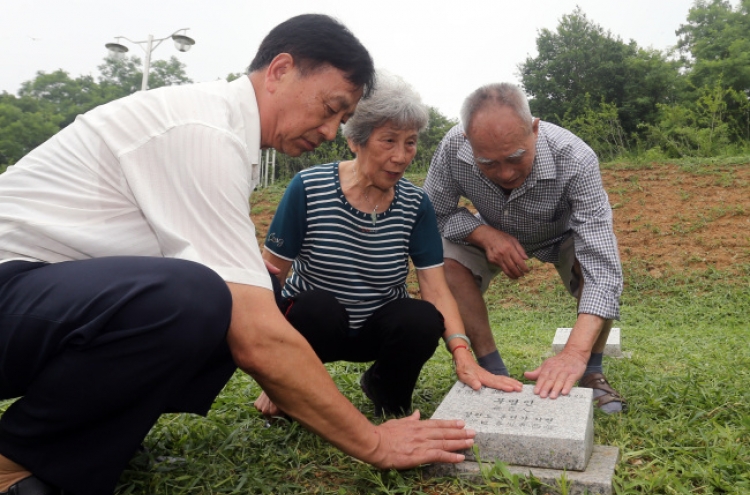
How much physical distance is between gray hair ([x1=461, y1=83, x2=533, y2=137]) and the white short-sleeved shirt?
1352mm

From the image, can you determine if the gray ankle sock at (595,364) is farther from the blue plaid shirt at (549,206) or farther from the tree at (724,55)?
the tree at (724,55)

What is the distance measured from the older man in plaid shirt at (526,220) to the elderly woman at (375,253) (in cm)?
36

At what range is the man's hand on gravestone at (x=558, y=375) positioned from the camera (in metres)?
2.47

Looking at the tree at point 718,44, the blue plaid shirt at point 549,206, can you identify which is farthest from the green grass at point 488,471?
the tree at point 718,44

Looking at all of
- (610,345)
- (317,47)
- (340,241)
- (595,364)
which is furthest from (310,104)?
(610,345)

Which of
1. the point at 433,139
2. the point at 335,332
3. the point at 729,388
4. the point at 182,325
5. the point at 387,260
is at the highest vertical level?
the point at 182,325

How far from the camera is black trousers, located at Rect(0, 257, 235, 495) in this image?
165 cm

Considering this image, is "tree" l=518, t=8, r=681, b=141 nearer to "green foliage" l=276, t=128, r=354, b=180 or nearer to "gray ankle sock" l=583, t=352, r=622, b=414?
Result: "green foliage" l=276, t=128, r=354, b=180

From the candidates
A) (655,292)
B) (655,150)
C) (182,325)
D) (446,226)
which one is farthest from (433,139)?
(182,325)

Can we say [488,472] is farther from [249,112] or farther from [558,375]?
[249,112]

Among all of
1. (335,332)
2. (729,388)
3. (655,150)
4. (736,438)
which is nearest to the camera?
(736,438)

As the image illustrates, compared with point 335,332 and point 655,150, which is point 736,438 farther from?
point 655,150

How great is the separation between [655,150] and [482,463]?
49.4 feet

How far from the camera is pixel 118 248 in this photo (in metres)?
1.85
